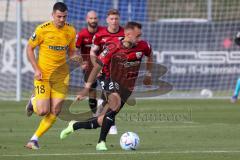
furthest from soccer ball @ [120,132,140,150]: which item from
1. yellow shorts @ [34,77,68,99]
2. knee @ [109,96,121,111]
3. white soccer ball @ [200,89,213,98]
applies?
white soccer ball @ [200,89,213,98]

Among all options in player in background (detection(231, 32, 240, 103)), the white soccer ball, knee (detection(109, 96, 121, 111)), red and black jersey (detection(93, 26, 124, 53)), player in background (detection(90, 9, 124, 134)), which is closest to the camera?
knee (detection(109, 96, 121, 111))

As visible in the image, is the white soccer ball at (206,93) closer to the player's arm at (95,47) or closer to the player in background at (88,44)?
the player in background at (88,44)

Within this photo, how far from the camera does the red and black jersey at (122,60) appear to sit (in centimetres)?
1299

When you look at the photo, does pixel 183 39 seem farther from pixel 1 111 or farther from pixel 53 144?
pixel 53 144

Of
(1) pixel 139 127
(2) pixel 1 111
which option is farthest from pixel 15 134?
(2) pixel 1 111

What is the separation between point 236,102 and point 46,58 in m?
12.0

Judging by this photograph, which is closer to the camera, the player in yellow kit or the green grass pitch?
the green grass pitch

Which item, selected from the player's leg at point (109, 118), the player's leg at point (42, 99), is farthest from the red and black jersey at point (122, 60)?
the player's leg at point (42, 99)

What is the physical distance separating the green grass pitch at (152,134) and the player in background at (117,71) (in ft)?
1.27

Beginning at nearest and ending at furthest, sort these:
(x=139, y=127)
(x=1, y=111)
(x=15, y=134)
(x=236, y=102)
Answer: (x=15, y=134) → (x=139, y=127) → (x=1, y=111) → (x=236, y=102)

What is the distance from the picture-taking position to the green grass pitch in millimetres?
12008

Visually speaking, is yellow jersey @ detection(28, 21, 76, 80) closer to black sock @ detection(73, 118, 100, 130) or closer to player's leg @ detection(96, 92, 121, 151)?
black sock @ detection(73, 118, 100, 130)

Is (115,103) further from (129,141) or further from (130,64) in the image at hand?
(130,64)

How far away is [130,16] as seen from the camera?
28.0 meters
